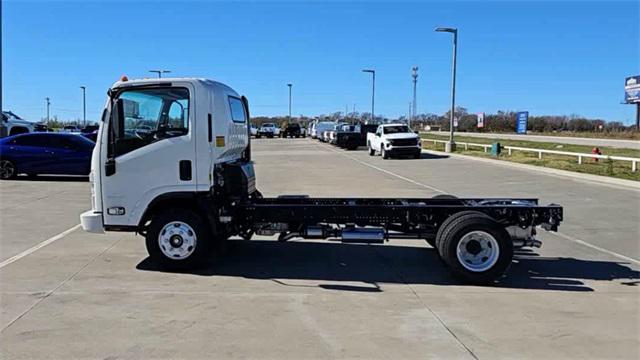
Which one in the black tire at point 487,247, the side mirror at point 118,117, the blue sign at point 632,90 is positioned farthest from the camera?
the blue sign at point 632,90

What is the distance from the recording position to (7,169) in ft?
63.6

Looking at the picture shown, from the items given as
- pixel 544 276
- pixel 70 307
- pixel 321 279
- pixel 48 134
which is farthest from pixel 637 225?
pixel 48 134

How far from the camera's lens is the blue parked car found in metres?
19.2

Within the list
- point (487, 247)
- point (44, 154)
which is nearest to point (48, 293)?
point (487, 247)

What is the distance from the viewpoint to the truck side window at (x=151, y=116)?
23.6ft

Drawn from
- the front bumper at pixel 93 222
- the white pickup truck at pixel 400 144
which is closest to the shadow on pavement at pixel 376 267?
the front bumper at pixel 93 222

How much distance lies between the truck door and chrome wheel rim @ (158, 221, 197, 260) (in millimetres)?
429

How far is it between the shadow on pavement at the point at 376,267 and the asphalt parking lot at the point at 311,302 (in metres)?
0.03

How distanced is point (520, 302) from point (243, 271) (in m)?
3.41

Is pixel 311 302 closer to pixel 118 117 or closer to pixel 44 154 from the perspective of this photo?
pixel 118 117

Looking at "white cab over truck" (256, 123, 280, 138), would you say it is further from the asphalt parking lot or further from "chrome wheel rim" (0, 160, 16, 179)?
the asphalt parking lot

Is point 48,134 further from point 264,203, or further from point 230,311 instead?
point 230,311

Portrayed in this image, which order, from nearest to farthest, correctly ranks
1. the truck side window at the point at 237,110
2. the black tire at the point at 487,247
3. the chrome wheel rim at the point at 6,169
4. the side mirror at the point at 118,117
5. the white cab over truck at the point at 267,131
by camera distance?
1. the black tire at the point at 487,247
2. the side mirror at the point at 118,117
3. the truck side window at the point at 237,110
4. the chrome wheel rim at the point at 6,169
5. the white cab over truck at the point at 267,131

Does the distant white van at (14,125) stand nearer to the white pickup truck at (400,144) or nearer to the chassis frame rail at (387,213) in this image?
the white pickup truck at (400,144)
